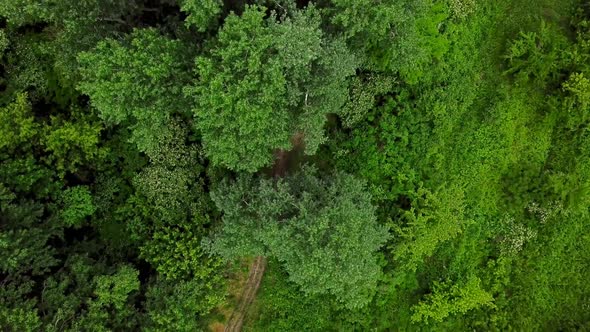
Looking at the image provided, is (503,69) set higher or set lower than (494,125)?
higher

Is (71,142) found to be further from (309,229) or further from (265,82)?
(309,229)

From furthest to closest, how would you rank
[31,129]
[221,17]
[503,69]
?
[503,69] → [31,129] → [221,17]

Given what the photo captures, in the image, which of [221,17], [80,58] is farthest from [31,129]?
[221,17]

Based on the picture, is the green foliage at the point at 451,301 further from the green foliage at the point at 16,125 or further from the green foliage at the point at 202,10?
the green foliage at the point at 16,125

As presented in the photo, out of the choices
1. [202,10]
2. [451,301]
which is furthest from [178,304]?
[451,301]

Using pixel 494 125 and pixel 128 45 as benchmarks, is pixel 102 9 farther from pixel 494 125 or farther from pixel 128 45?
pixel 494 125

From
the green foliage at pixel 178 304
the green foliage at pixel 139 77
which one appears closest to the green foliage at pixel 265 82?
the green foliage at pixel 139 77
